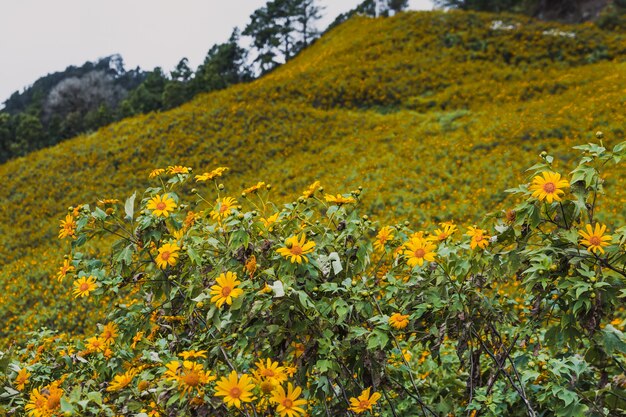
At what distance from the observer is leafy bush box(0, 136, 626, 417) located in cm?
190

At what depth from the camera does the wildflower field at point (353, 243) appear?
198 centimetres

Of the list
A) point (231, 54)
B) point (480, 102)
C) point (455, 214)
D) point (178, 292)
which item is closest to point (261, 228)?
point (178, 292)

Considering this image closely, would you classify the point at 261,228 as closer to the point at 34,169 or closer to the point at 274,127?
the point at 274,127

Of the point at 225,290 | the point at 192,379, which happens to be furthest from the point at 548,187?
the point at 192,379

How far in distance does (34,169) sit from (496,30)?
20.5 metres

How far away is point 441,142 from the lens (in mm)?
12609

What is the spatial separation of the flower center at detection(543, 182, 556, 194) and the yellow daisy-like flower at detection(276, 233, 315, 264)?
3.24ft

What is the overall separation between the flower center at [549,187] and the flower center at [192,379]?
63.0 inches

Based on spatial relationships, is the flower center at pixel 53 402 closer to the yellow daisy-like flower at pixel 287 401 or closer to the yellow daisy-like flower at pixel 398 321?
the yellow daisy-like flower at pixel 287 401

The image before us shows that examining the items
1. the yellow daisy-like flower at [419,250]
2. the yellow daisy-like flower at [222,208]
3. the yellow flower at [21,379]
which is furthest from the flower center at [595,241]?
the yellow flower at [21,379]

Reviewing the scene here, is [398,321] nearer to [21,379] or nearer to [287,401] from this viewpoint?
[287,401]

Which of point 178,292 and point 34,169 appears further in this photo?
point 34,169

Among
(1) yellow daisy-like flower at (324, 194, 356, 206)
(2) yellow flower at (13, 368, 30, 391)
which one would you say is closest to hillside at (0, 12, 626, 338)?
(2) yellow flower at (13, 368, 30, 391)

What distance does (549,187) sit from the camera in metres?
1.86
